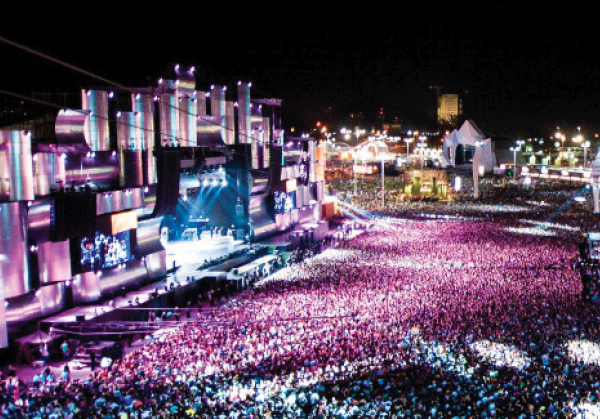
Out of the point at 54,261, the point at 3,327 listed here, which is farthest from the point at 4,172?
the point at 3,327

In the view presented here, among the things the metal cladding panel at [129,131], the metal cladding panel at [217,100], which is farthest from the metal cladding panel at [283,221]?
the metal cladding panel at [129,131]

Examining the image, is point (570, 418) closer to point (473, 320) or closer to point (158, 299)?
point (473, 320)

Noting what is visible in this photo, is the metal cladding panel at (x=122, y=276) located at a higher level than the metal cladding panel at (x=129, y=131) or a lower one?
lower

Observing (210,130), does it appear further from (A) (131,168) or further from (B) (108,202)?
(B) (108,202)

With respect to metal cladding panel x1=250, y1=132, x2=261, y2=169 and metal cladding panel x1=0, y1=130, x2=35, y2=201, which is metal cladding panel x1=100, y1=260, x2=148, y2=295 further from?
metal cladding panel x1=250, y1=132, x2=261, y2=169

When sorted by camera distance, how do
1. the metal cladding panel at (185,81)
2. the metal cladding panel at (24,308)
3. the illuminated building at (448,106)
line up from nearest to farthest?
the metal cladding panel at (24,308) < the metal cladding panel at (185,81) < the illuminated building at (448,106)

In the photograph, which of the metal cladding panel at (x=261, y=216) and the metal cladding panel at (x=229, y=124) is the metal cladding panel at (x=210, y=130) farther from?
the metal cladding panel at (x=261, y=216)

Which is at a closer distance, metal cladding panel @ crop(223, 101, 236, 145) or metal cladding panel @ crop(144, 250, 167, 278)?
metal cladding panel @ crop(144, 250, 167, 278)

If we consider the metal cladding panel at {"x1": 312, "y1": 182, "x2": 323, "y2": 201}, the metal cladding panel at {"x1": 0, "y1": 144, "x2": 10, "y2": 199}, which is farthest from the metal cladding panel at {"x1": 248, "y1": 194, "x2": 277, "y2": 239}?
the metal cladding panel at {"x1": 0, "y1": 144, "x2": 10, "y2": 199}
